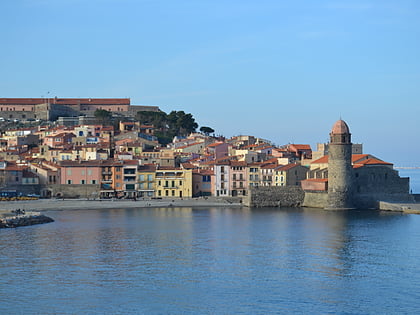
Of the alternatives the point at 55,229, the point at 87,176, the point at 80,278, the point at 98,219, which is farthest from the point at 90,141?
the point at 80,278

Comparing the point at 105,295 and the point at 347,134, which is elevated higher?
the point at 347,134

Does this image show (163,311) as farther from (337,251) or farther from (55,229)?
(55,229)

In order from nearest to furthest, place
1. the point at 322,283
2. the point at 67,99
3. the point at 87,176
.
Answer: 1. the point at 322,283
2. the point at 87,176
3. the point at 67,99

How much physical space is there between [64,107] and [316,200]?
63.5 m

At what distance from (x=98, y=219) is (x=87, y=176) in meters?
17.6

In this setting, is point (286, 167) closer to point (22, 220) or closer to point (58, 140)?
point (22, 220)

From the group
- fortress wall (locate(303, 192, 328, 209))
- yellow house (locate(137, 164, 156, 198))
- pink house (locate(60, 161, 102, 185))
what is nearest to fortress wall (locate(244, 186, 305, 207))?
fortress wall (locate(303, 192, 328, 209))

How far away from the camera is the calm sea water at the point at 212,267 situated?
29.6 metres

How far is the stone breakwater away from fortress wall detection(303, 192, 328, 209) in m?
22.4

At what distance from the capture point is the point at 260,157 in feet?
261

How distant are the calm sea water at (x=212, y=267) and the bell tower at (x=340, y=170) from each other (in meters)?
7.51

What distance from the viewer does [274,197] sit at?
6800cm

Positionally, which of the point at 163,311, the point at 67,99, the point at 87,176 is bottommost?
the point at 163,311

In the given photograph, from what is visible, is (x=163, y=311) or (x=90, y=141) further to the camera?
(x=90, y=141)
